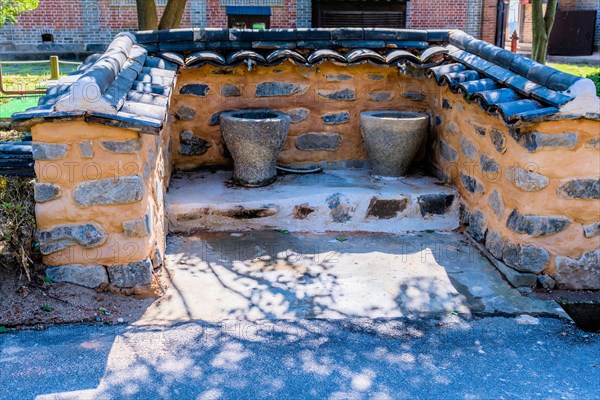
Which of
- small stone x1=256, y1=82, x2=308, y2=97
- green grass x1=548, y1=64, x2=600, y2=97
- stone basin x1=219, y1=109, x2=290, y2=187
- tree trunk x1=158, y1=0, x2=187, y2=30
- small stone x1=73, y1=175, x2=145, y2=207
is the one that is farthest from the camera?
green grass x1=548, y1=64, x2=600, y2=97

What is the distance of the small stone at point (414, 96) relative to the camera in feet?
20.2

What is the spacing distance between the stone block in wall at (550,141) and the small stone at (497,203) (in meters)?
0.55

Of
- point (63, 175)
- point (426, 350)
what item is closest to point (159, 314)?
point (63, 175)

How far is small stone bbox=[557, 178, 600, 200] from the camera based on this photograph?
13.5ft

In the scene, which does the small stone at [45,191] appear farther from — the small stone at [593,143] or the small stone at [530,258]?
the small stone at [593,143]

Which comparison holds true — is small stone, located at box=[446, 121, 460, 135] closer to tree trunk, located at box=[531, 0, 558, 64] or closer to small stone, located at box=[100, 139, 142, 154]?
small stone, located at box=[100, 139, 142, 154]

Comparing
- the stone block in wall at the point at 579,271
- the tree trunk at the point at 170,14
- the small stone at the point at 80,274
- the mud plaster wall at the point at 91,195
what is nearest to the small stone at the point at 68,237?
the mud plaster wall at the point at 91,195

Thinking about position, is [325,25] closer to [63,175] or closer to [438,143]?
[438,143]

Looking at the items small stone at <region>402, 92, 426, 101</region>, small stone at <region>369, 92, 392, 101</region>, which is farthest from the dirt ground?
small stone at <region>402, 92, 426, 101</region>

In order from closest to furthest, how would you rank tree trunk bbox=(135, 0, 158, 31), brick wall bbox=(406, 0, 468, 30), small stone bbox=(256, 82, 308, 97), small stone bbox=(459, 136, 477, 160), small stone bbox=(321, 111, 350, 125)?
small stone bbox=(459, 136, 477, 160) < small stone bbox=(256, 82, 308, 97) < small stone bbox=(321, 111, 350, 125) < tree trunk bbox=(135, 0, 158, 31) < brick wall bbox=(406, 0, 468, 30)

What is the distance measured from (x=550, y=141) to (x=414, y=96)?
7.54ft

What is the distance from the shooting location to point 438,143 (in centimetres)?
586

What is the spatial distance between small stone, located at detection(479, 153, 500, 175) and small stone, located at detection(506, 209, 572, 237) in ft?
1.63

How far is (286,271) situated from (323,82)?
2.27 meters
